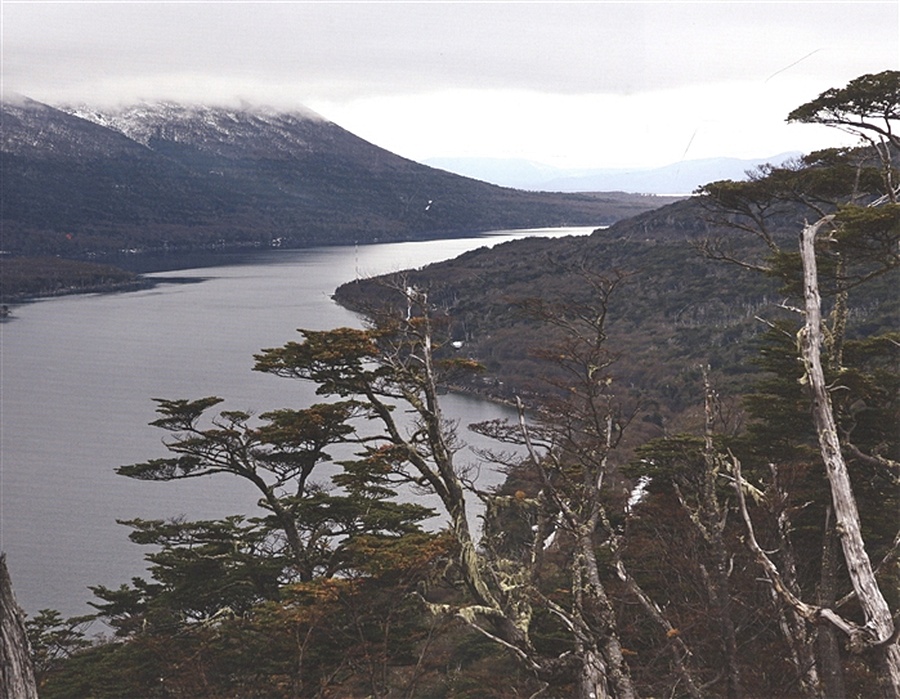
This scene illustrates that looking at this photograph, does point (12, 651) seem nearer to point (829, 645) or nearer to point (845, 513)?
point (845, 513)

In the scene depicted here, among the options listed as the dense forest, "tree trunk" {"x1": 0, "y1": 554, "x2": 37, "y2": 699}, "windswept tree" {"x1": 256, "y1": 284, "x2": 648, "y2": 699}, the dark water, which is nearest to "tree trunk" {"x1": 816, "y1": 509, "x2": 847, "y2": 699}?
the dense forest

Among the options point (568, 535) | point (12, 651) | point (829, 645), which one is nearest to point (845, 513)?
point (12, 651)

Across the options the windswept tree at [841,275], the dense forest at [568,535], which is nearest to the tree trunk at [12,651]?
the windswept tree at [841,275]

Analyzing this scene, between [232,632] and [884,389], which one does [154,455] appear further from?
[884,389]

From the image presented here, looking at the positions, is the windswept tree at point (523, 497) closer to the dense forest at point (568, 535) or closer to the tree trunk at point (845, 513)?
the dense forest at point (568, 535)

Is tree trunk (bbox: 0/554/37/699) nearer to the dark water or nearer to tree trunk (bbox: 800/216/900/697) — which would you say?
tree trunk (bbox: 800/216/900/697)
